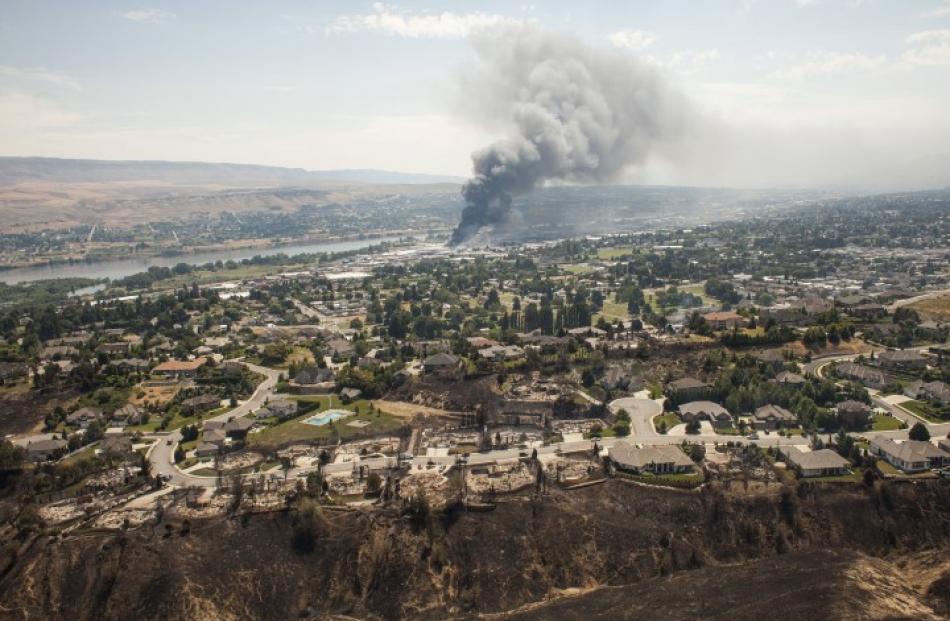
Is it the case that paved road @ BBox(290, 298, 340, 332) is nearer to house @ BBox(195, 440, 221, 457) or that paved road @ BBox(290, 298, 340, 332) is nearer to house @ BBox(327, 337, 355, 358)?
house @ BBox(327, 337, 355, 358)

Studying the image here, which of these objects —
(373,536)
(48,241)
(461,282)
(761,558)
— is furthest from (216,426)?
Result: (48,241)

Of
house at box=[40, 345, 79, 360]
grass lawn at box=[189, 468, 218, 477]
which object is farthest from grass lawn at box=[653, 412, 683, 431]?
house at box=[40, 345, 79, 360]

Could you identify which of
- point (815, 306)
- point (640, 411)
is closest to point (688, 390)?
point (640, 411)

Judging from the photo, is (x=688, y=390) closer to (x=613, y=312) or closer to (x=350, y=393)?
(x=350, y=393)

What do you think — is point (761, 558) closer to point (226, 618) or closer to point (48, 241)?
point (226, 618)

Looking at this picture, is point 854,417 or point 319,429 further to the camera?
point 319,429

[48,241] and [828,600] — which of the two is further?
[48,241]
